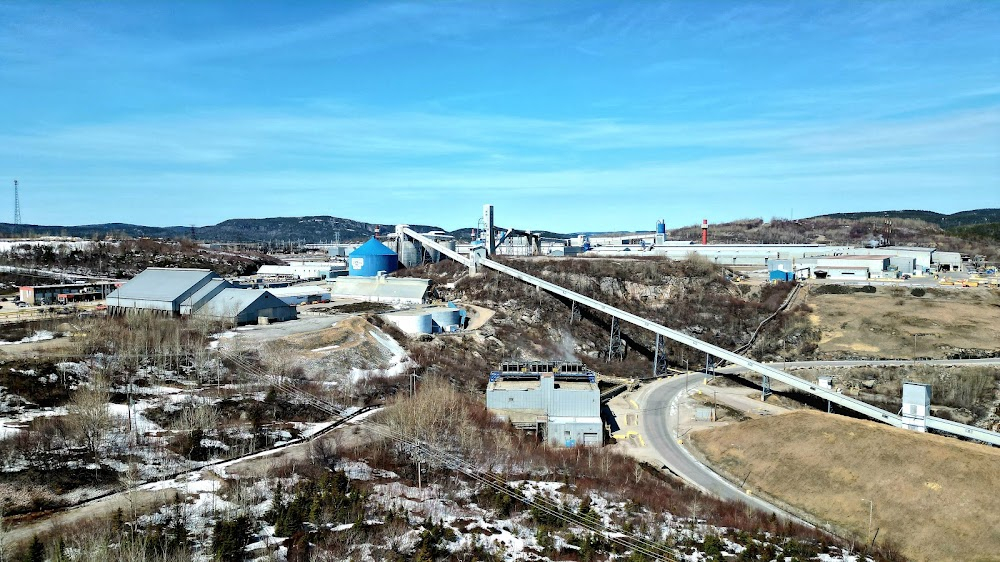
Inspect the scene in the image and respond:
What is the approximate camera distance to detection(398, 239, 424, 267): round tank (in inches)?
3688

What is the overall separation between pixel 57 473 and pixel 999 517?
126 feet

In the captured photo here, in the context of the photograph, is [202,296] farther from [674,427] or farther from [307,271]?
[307,271]

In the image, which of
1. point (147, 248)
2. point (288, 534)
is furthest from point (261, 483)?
point (147, 248)

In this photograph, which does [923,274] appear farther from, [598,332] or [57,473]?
[57,473]

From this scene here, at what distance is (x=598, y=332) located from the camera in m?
66.6

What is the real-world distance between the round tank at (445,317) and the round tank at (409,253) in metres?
34.7

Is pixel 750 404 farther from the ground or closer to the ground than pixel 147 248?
closer to the ground

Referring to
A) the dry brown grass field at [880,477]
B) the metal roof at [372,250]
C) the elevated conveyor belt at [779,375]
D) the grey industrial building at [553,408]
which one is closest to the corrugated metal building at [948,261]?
the elevated conveyor belt at [779,375]

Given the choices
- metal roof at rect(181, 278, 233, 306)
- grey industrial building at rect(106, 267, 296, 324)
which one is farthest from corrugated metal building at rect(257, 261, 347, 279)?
grey industrial building at rect(106, 267, 296, 324)

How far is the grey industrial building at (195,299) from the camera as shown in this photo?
52.8 metres

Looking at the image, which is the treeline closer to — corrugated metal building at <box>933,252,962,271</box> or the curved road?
the curved road

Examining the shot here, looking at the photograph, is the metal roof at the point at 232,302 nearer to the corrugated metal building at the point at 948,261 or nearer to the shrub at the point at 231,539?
the shrub at the point at 231,539

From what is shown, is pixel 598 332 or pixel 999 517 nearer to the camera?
pixel 999 517

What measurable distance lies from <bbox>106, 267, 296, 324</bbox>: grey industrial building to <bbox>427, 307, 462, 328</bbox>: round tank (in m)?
12.3
